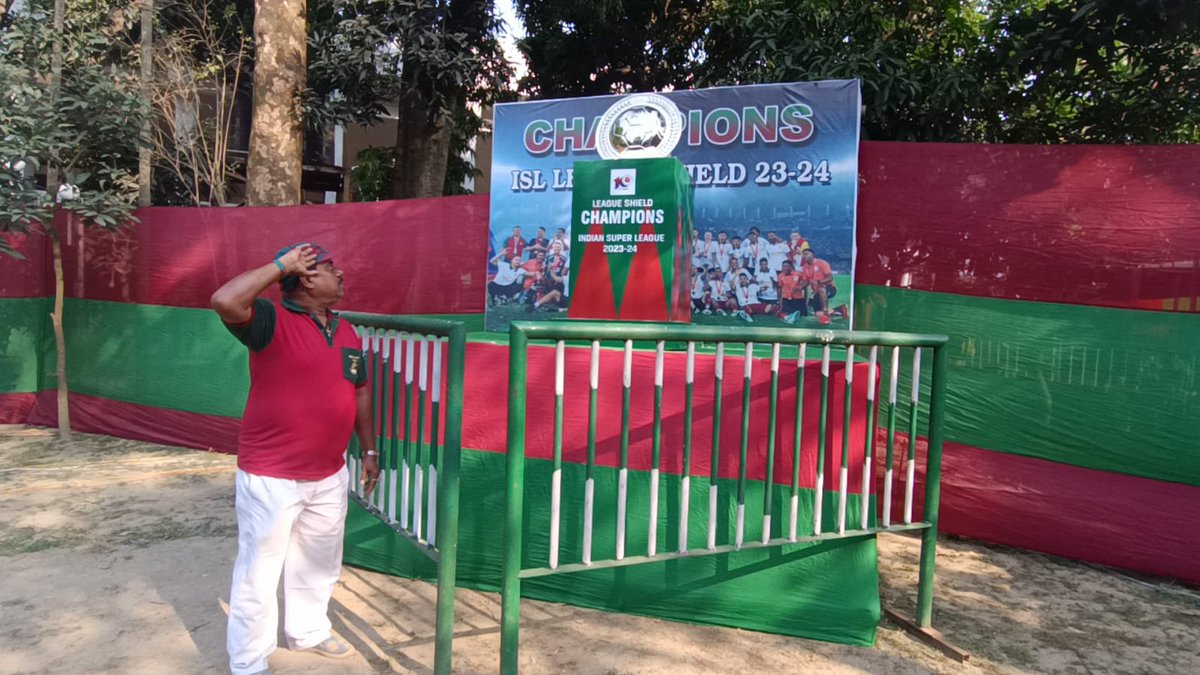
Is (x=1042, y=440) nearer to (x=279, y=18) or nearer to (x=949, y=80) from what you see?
(x=949, y=80)

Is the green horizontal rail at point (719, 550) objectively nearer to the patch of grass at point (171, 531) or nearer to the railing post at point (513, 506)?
the railing post at point (513, 506)

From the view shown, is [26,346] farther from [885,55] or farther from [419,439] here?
[885,55]

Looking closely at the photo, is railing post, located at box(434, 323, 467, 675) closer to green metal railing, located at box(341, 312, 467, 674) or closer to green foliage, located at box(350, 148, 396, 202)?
green metal railing, located at box(341, 312, 467, 674)

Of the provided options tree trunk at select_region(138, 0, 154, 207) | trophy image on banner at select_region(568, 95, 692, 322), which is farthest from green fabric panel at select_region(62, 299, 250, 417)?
trophy image on banner at select_region(568, 95, 692, 322)

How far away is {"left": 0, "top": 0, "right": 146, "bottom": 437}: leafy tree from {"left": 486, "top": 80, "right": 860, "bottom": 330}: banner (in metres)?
3.56

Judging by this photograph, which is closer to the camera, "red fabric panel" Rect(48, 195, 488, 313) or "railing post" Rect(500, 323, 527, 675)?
"railing post" Rect(500, 323, 527, 675)

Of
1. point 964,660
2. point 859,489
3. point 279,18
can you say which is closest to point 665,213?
point 859,489

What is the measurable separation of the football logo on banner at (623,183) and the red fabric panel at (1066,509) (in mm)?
2320

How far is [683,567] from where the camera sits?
3.61 meters

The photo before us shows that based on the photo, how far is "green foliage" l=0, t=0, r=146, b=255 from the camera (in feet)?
22.6

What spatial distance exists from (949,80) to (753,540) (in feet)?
21.3

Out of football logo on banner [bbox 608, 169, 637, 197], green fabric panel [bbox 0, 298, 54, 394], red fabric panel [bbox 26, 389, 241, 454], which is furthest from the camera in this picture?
green fabric panel [bbox 0, 298, 54, 394]

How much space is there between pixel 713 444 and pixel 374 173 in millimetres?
13367

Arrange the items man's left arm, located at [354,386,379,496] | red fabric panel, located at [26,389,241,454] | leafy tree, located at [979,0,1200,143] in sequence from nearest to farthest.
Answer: man's left arm, located at [354,386,379,496] → leafy tree, located at [979,0,1200,143] → red fabric panel, located at [26,389,241,454]
